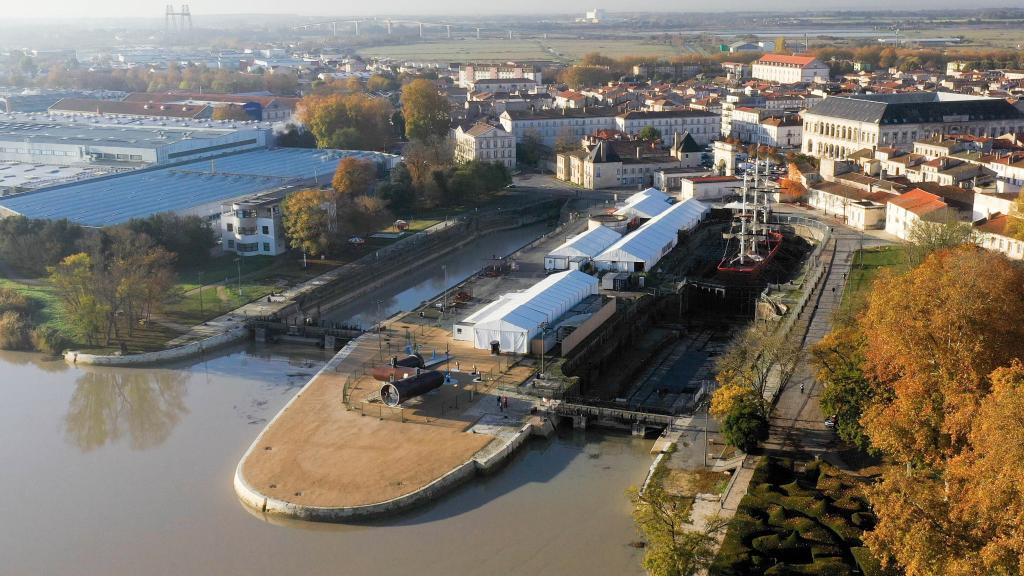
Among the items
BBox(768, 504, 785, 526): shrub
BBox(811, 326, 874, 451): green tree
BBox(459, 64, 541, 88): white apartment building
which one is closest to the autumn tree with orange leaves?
BBox(811, 326, 874, 451): green tree

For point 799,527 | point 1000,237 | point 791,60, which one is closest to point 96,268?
point 799,527

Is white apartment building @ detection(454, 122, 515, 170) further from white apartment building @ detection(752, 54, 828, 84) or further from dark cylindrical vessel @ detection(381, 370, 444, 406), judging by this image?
white apartment building @ detection(752, 54, 828, 84)

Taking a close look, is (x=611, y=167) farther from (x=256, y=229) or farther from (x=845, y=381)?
(x=845, y=381)

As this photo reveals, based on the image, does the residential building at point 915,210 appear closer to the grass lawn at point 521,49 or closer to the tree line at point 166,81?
the tree line at point 166,81

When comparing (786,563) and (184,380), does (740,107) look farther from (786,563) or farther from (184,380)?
(786,563)

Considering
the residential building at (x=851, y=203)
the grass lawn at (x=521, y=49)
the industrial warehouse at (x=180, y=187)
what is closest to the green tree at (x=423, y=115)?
the industrial warehouse at (x=180, y=187)

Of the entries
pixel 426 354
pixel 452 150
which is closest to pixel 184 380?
pixel 426 354
